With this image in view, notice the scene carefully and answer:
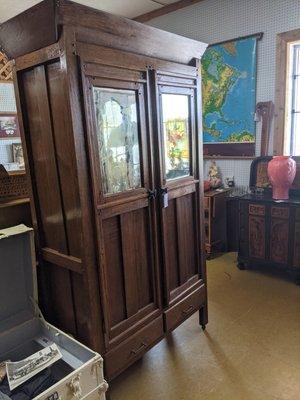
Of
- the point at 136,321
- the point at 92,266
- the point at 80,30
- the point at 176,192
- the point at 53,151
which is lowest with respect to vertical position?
the point at 136,321

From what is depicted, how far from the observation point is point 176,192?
1.82 meters

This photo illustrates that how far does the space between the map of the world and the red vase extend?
502mm

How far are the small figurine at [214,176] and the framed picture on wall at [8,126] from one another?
2443 millimetres

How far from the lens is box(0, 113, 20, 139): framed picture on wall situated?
3.94 meters

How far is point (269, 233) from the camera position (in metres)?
2.83

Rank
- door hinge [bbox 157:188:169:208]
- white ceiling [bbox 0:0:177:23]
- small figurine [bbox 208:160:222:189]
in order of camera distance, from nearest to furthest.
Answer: door hinge [bbox 157:188:169:208], white ceiling [bbox 0:0:177:23], small figurine [bbox 208:160:222:189]

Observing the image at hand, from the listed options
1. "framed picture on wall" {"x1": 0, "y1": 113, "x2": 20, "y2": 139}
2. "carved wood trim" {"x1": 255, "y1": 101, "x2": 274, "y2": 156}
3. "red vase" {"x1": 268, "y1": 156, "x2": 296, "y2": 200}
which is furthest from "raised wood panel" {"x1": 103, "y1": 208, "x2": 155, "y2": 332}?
"framed picture on wall" {"x1": 0, "y1": 113, "x2": 20, "y2": 139}

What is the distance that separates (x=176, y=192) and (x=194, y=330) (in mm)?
997

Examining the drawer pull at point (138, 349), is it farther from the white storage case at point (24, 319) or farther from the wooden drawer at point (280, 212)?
the wooden drawer at point (280, 212)

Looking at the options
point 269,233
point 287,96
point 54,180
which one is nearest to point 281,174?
point 269,233

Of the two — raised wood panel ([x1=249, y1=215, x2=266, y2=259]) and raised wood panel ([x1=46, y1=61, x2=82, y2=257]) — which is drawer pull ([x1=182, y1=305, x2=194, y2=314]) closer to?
raised wood panel ([x1=46, y1=61, x2=82, y2=257])

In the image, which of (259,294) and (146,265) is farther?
(259,294)

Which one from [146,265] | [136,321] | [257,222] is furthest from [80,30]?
[257,222]

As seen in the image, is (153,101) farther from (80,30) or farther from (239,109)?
(239,109)
